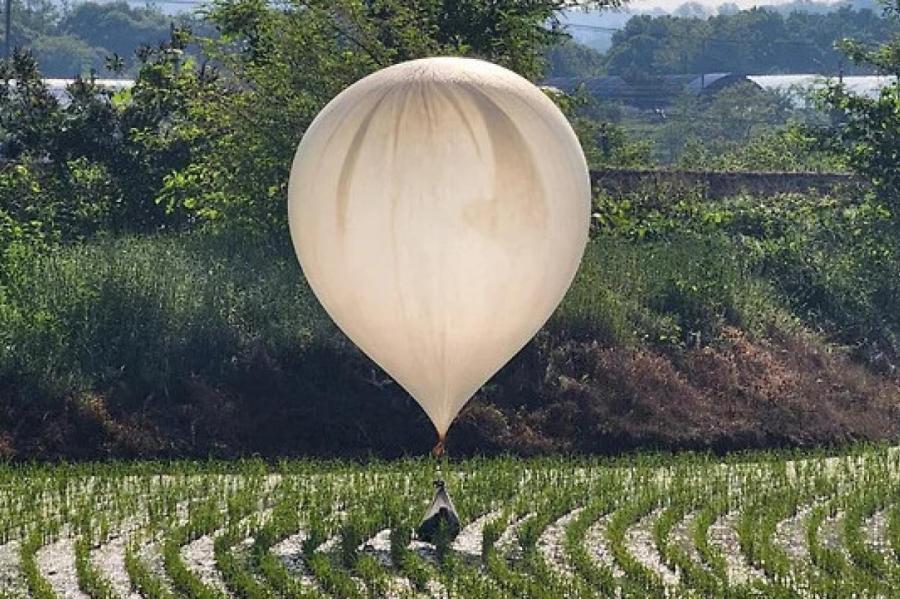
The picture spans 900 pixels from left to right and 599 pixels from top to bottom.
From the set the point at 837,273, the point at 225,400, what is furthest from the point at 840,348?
the point at 225,400

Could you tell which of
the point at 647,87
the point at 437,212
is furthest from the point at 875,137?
the point at 647,87

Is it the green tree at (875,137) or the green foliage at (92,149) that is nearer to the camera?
the green foliage at (92,149)

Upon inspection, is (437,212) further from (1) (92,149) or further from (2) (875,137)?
(2) (875,137)

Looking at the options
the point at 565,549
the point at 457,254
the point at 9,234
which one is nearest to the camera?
the point at 457,254

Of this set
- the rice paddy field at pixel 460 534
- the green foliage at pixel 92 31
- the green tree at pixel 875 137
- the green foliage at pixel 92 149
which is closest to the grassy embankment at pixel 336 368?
the rice paddy field at pixel 460 534

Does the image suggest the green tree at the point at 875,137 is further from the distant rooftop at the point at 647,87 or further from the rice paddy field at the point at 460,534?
the distant rooftop at the point at 647,87

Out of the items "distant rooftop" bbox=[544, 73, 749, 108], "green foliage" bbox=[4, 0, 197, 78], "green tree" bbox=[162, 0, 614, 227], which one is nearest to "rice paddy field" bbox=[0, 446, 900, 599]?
"green tree" bbox=[162, 0, 614, 227]

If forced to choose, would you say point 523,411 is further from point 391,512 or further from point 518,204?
point 518,204
